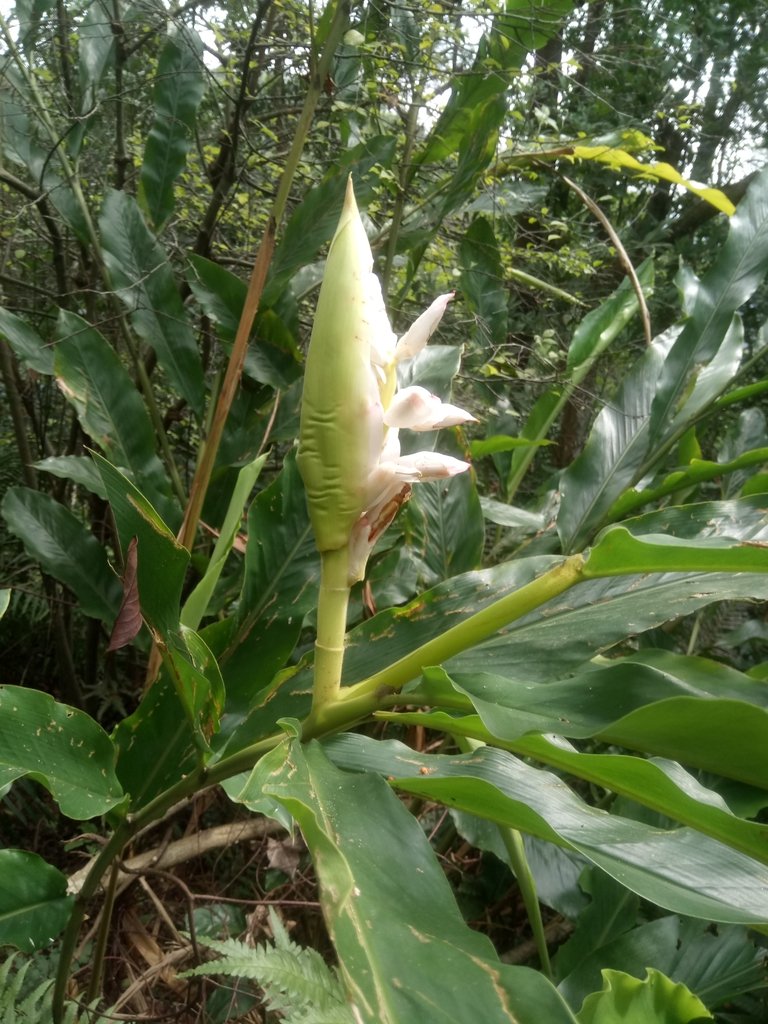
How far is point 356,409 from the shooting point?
382mm

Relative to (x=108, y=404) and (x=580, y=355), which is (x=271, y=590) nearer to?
(x=108, y=404)

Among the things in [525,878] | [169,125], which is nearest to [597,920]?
[525,878]

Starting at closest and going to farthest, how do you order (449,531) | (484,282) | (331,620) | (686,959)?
(331,620), (686,959), (449,531), (484,282)

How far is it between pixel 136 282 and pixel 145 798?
691 millimetres

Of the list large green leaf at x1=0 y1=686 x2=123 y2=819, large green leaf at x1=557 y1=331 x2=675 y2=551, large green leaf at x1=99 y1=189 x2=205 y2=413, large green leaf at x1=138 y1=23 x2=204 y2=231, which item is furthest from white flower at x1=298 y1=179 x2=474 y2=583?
large green leaf at x1=138 y1=23 x2=204 y2=231

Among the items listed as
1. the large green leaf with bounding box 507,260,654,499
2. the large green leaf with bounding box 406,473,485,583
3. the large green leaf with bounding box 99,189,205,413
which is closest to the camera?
the large green leaf with bounding box 406,473,485,583

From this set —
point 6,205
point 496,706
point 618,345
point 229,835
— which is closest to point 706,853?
point 496,706

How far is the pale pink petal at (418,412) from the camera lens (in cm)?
39

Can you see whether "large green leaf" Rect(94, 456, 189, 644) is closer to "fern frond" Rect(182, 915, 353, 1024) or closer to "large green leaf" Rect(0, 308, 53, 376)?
"fern frond" Rect(182, 915, 353, 1024)

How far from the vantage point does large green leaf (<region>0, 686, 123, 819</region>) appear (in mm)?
477

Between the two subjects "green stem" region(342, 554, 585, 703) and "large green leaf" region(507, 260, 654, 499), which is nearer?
"green stem" region(342, 554, 585, 703)

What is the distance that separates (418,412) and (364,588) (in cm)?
39

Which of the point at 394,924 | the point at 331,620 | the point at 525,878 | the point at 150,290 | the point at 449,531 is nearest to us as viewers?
the point at 394,924

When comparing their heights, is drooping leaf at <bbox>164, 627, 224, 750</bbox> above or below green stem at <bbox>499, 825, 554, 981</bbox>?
above
